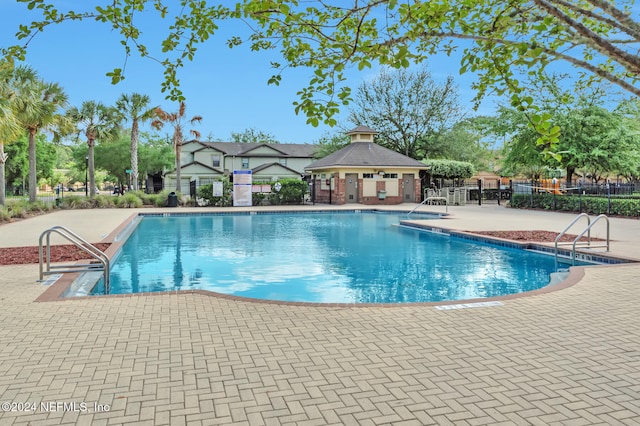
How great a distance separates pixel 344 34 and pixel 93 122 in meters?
32.8

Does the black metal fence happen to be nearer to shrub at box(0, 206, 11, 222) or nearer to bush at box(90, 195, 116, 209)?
bush at box(90, 195, 116, 209)

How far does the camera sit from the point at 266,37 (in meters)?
4.72

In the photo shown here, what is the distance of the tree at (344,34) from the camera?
3.69 metres

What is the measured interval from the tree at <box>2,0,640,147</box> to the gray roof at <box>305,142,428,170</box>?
93.6ft

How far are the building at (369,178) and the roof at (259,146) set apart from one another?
2036cm

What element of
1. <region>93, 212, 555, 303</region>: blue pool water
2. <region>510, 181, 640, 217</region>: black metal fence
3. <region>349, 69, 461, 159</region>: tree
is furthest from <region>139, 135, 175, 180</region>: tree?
<region>93, 212, 555, 303</region>: blue pool water

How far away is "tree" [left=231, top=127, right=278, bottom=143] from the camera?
79.8 metres

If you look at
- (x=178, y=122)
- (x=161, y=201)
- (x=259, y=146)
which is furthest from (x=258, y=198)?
(x=259, y=146)

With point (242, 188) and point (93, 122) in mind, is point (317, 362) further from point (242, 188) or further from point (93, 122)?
point (93, 122)

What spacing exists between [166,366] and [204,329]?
1128 mm

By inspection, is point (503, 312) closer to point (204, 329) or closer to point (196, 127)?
point (204, 329)

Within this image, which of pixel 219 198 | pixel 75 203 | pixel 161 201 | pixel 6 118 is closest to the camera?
pixel 6 118

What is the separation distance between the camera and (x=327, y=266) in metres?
11.5

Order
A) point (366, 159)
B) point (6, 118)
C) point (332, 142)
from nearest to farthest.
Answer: point (6, 118), point (366, 159), point (332, 142)
